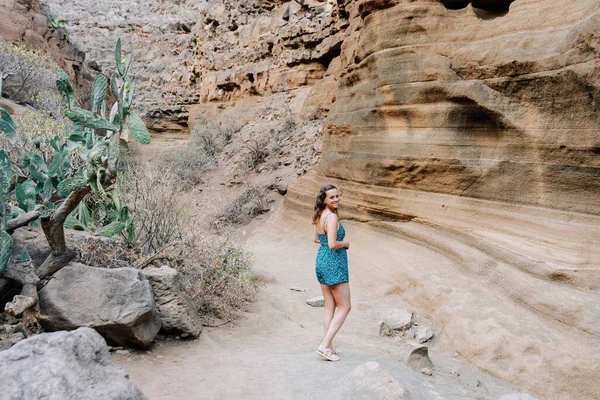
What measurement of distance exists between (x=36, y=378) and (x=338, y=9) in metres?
15.7

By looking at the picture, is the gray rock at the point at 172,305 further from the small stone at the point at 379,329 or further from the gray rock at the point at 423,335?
the gray rock at the point at 423,335

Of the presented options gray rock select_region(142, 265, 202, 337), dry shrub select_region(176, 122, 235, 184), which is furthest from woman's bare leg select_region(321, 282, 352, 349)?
dry shrub select_region(176, 122, 235, 184)

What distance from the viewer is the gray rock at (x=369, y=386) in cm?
259

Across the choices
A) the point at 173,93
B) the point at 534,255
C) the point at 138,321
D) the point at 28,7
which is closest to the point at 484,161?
the point at 534,255

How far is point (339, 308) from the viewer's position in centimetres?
379

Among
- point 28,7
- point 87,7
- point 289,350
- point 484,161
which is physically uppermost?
point 87,7

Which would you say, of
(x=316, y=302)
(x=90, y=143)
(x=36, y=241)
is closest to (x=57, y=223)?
(x=36, y=241)

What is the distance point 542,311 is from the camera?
13.3 ft

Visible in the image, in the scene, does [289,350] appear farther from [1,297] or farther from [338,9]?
→ [338,9]

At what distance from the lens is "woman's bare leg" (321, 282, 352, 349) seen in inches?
145

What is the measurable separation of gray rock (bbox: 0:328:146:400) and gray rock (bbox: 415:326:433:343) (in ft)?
10.8

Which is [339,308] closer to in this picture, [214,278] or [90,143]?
[214,278]

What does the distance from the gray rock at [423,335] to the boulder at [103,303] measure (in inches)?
105

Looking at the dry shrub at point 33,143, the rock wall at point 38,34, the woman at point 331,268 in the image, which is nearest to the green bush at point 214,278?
the woman at point 331,268
